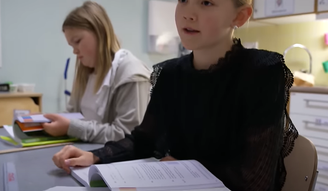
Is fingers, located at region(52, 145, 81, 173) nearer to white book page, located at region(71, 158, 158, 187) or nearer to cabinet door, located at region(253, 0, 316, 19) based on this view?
white book page, located at region(71, 158, 158, 187)

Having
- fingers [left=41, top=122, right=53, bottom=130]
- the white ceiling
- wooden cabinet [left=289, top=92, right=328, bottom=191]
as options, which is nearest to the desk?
fingers [left=41, top=122, right=53, bottom=130]

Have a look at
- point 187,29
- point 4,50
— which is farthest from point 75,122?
point 4,50

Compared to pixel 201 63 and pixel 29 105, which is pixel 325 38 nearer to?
pixel 201 63

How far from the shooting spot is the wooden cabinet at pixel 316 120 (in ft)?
7.22

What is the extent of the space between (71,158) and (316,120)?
1.89 meters

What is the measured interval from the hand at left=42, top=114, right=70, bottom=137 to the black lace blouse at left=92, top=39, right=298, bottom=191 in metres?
0.31

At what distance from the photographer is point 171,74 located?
0.89 metres

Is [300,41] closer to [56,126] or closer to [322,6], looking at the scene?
[322,6]

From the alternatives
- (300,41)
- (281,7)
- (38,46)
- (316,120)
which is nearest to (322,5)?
(281,7)

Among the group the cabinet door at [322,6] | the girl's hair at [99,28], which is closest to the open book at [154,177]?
the girl's hair at [99,28]

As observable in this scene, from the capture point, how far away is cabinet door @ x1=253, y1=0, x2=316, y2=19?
251 centimetres

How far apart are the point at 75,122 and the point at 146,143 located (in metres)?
0.35

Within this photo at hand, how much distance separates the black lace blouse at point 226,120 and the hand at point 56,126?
1.02 feet

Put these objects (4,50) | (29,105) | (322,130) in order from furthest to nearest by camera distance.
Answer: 1. (4,50)
2. (29,105)
3. (322,130)
